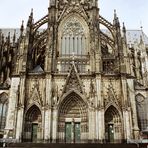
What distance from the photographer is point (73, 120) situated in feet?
84.6

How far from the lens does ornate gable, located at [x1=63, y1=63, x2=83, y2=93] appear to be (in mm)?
26078

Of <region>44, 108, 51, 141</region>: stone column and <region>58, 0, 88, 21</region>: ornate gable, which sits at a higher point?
<region>58, 0, 88, 21</region>: ornate gable

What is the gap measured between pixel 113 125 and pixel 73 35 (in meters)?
12.8

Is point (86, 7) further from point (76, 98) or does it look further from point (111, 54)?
point (76, 98)

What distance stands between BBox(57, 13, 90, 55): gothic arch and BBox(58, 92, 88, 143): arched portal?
6.41 metres

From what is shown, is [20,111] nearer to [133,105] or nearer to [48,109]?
[48,109]

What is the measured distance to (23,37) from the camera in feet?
96.1

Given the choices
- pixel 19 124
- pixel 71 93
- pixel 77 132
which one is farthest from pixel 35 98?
pixel 77 132

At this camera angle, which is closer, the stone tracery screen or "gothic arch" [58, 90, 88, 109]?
"gothic arch" [58, 90, 88, 109]

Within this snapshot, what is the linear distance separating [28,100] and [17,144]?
5260 millimetres

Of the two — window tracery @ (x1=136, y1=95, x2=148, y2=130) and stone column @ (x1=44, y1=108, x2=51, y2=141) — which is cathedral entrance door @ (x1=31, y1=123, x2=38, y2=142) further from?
window tracery @ (x1=136, y1=95, x2=148, y2=130)

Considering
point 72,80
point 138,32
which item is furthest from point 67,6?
point 138,32

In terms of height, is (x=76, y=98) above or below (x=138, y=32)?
below

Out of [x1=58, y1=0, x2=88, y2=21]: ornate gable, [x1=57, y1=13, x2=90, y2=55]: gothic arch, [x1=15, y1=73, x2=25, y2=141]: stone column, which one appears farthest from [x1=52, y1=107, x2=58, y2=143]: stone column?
[x1=58, y1=0, x2=88, y2=21]: ornate gable
